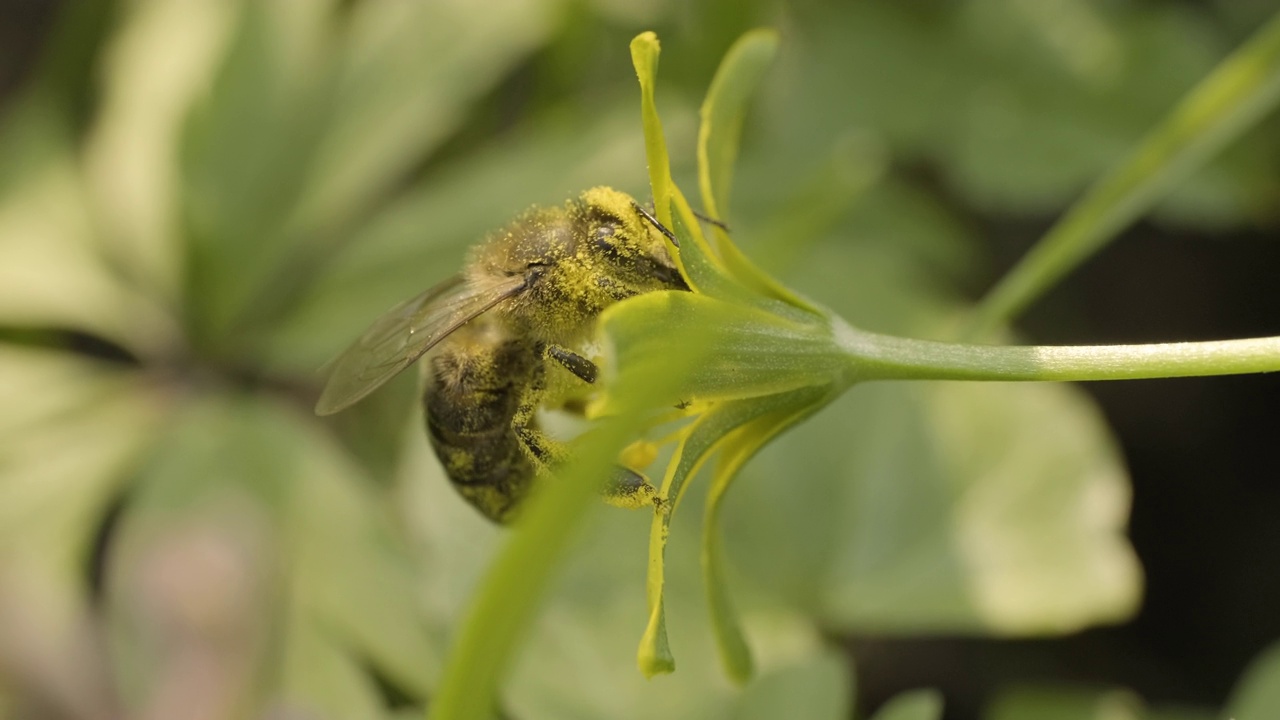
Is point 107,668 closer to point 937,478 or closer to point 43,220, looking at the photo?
point 43,220

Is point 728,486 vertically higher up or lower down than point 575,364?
lower down

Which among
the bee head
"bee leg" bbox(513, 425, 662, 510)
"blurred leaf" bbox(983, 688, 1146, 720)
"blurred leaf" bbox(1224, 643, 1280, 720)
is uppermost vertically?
the bee head

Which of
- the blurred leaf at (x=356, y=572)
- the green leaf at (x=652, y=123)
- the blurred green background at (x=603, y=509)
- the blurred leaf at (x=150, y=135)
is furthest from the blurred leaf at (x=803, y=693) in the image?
the blurred leaf at (x=150, y=135)

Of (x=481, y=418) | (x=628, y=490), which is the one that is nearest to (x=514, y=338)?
(x=481, y=418)

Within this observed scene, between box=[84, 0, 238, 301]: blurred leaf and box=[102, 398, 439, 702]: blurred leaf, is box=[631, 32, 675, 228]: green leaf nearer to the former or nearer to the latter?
box=[102, 398, 439, 702]: blurred leaf

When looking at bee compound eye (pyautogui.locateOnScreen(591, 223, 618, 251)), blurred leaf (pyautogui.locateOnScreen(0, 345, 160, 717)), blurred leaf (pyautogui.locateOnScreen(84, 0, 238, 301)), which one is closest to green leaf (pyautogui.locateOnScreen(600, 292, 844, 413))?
bee compound eye (pyautogui.locateOnScreen(591, 223, 618, 251))

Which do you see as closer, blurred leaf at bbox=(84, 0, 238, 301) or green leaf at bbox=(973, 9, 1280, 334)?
green leaf at bbox=(973, 9, 1280, 334)

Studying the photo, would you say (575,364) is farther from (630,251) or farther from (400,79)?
(400,79)
